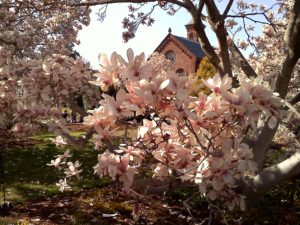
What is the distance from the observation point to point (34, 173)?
10969 millimetres

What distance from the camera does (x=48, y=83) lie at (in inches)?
138

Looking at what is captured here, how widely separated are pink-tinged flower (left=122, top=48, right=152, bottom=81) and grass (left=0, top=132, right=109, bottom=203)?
6634 mm

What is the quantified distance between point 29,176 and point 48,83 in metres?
7.71

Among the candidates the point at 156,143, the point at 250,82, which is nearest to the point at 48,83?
the point at 156,143

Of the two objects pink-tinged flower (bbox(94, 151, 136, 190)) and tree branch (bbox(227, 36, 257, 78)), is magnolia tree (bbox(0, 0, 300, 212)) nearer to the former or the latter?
pink-tinged flower (bbox(94, 151, 136, 190))

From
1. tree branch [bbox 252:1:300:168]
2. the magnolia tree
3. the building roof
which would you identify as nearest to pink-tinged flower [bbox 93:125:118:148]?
the magnolia tree

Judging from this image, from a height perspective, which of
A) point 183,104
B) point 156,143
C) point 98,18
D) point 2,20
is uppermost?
point 2,20

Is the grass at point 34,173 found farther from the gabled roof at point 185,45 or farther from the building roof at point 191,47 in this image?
the building roof at point 191,47

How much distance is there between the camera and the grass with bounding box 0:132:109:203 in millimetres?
8789

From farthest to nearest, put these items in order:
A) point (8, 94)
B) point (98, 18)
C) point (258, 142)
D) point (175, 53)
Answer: point (175, 53)
point (98, 18)
point (258, 142)
point (8, 94)

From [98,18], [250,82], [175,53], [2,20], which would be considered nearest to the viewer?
[250,82]

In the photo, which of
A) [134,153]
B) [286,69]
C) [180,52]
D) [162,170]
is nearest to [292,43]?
[286,69]

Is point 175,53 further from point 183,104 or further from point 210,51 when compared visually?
point 183,104

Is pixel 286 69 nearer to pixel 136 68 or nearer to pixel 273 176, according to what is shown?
pixel 273 176
